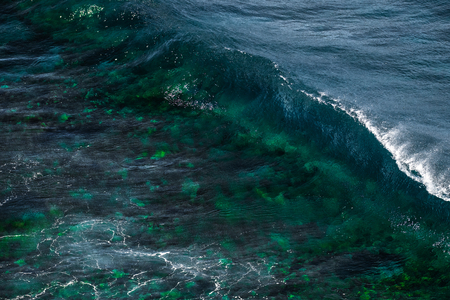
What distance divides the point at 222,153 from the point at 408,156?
13.3 ft

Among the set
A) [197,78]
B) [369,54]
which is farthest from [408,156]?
[197,78]

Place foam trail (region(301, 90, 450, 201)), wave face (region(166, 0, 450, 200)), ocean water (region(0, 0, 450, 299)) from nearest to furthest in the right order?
ocean water (region(0, 0, 450, 299)) → foam trail (region(301, 90, 450, 201)) → wave face (region(166, 0, 450, 200))

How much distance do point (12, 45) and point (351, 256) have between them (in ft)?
36.7

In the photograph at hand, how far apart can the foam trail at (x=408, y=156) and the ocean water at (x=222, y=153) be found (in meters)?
0.04

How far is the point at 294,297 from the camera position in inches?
274

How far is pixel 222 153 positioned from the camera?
9461mm

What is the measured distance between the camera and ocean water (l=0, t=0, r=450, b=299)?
7328 millimetres

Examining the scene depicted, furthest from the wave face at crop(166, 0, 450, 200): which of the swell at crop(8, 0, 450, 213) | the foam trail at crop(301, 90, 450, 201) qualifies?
the swell at crop(8, 0, 450, 213)

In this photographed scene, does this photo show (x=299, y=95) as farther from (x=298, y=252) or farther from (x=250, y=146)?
(x=298, y=252)

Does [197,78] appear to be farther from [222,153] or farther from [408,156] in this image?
[408,156]

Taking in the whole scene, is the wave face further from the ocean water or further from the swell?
→ the swell

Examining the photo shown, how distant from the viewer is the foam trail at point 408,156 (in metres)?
8.13

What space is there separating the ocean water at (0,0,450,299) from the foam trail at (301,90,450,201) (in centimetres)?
4

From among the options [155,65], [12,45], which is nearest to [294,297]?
[155,65]
